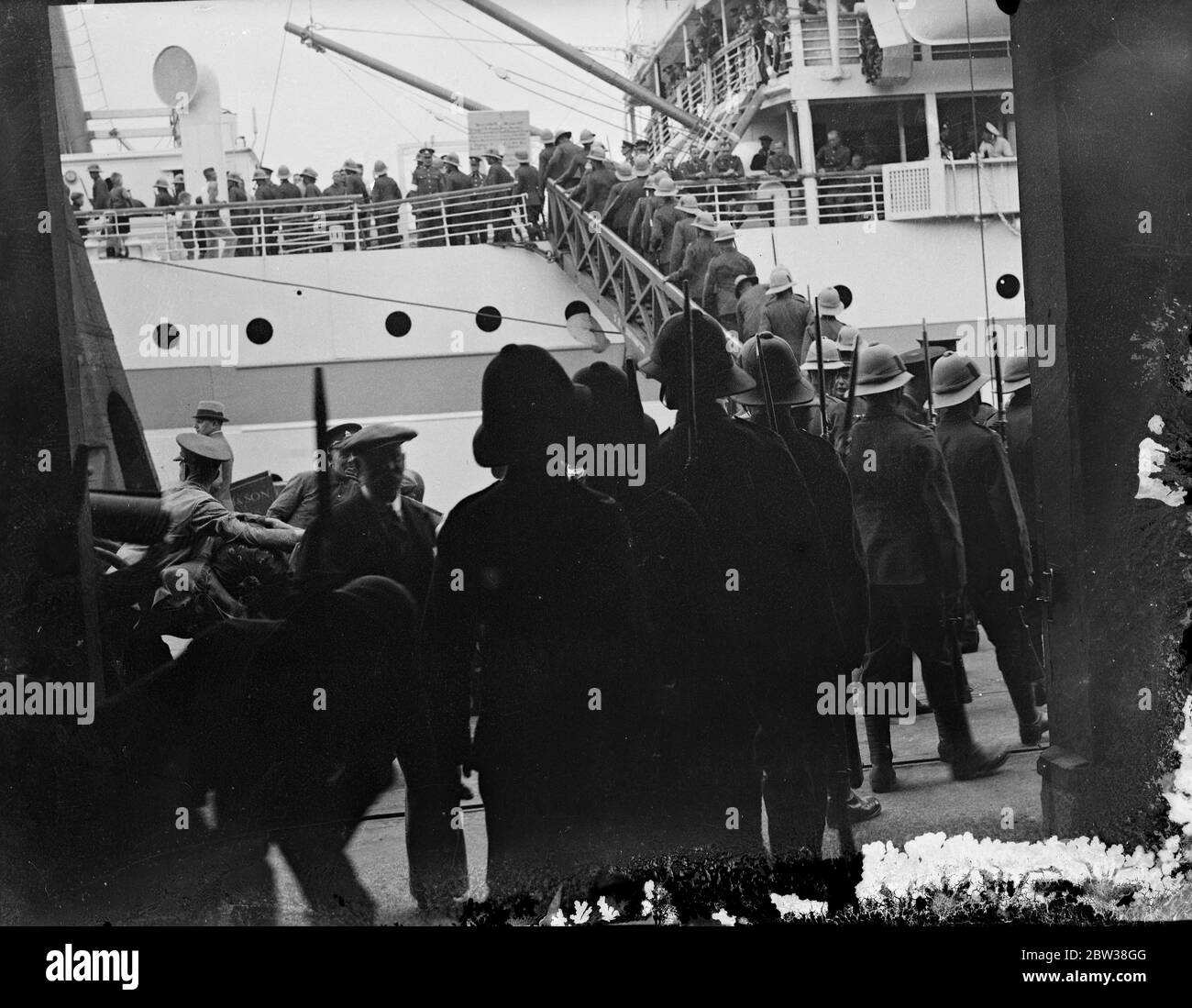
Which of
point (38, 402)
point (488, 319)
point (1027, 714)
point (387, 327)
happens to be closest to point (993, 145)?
point (488, 319)

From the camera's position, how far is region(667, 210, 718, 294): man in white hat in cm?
490

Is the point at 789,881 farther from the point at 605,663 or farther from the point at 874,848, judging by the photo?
the point at 605,663

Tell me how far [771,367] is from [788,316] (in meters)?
0.19

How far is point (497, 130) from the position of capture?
4957 millimetres

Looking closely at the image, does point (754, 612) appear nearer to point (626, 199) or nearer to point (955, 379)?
point (955, 379)

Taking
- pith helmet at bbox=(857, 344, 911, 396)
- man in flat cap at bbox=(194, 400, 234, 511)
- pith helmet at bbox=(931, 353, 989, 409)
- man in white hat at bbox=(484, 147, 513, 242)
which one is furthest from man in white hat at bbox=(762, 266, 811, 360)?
man in flat cap at bbox=(194, 400, 234, 511)

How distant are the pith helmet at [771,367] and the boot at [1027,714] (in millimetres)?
1313

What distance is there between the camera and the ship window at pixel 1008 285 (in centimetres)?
481

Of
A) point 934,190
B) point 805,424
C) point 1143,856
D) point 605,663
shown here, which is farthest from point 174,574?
point 1143,856

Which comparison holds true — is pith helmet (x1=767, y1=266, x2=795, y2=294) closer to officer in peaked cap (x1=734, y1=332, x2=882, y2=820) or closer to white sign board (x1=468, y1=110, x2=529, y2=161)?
officer in peaked cap (x1=734, y1=332, x2=882, y2=820)

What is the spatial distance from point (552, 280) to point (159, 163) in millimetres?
1497

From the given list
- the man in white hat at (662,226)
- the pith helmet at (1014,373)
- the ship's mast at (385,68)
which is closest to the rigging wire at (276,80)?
the ship's mast at (385,68)

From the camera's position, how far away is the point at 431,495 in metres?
4.75

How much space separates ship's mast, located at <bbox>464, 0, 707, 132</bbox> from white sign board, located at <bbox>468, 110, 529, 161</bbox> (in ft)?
0.88
